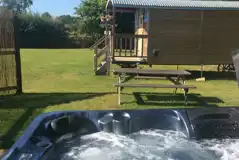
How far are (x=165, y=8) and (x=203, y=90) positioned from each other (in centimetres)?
412

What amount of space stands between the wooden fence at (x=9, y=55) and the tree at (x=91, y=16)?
2120cm

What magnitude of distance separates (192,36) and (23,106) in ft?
25.7

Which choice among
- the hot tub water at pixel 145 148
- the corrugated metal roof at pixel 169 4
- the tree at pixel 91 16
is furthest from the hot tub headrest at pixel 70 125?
the tree at pixel 91 16

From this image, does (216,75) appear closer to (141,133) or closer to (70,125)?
(141,133)

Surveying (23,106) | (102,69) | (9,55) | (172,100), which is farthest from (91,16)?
(23,106)

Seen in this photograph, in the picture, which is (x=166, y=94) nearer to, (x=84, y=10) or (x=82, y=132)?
(x=82, y=132)

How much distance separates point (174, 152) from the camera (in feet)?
14.2

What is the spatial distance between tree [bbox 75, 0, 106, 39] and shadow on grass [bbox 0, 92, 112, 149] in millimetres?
21561

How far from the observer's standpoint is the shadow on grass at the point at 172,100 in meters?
6.82

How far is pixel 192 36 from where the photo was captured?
37.7 feet

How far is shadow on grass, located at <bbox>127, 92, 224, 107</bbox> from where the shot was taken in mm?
6820

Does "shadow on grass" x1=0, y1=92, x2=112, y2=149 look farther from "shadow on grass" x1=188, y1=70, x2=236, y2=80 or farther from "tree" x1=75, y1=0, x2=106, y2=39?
"tree" x1=75, y1=0, x2=106, y2=39

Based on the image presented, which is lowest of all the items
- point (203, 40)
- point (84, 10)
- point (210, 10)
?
point (203, 40)

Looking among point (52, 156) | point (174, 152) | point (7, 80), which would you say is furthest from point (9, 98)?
point (174, 152)
